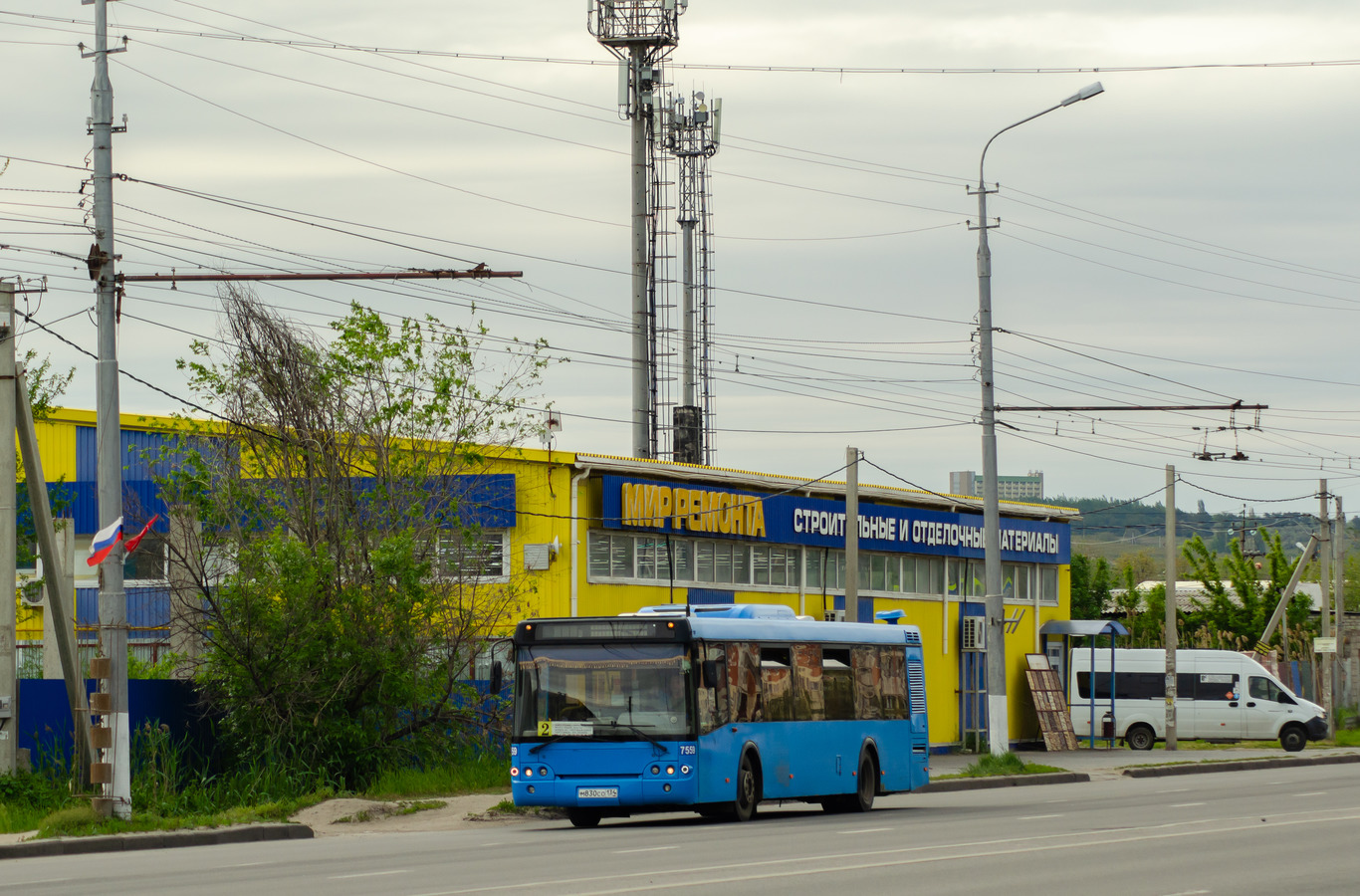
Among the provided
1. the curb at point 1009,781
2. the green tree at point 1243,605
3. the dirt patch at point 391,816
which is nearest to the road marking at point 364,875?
the dirt patch at point 391,816

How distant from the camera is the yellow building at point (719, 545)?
32.8 m

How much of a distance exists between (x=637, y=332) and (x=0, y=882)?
27.5 meters

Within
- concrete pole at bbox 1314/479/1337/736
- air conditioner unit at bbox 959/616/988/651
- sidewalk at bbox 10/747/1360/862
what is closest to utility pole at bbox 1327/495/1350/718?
concrete pole at bbox 1314/479/1337/736

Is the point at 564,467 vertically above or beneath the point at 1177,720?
above

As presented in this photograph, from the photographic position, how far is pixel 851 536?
33.0m

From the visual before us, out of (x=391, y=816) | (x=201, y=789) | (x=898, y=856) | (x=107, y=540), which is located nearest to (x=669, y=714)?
(x=391, y=816)

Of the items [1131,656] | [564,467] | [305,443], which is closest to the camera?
[305,443]

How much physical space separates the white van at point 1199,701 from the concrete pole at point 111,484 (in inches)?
1156

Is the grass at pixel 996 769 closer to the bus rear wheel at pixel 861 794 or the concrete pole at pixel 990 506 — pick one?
the concrete pole at pixel 990 506

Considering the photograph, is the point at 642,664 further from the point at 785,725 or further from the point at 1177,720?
the point at 1177,720

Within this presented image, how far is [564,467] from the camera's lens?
3281 cm

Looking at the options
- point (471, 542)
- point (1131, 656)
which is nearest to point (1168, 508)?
point (1131, 656)

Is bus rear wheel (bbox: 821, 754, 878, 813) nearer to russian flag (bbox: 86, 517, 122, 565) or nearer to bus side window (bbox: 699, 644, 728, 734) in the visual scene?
bus side window (bbox: 699, 644, 728, 734)

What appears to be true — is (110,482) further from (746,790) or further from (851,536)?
(851,536)
